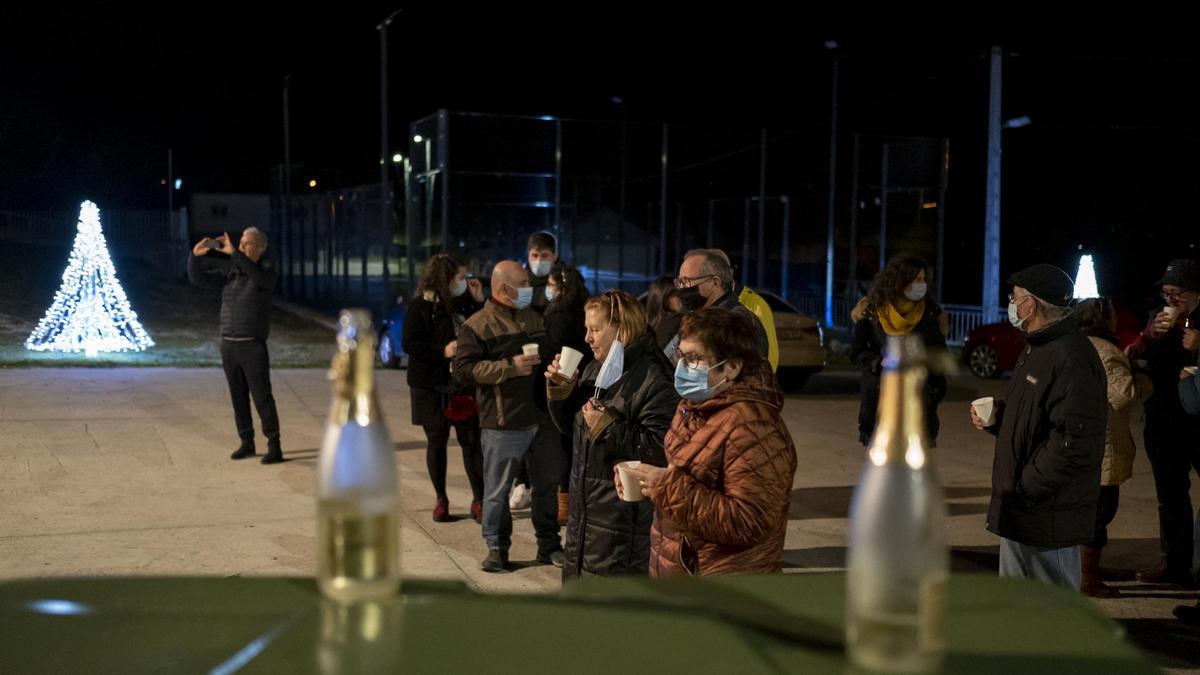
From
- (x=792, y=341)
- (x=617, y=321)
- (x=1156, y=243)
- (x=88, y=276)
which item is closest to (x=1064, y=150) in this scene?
(x=1156, y=243)

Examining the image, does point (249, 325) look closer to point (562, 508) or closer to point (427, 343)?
point (427, 343)

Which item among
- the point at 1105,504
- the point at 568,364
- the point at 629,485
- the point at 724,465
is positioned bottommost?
the point at 1105,504

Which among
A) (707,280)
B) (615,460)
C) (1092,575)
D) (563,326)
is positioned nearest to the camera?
(615,460)

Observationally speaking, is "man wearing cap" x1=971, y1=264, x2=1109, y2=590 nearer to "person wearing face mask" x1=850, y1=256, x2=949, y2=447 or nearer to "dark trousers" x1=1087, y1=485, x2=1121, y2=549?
"dark trousers" x1=1087, y1=485, x2=1121, y2=549

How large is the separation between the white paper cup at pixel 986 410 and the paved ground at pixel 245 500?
5.15 feet

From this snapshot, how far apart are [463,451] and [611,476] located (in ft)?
10.0

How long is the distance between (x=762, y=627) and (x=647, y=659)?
21 centimetres

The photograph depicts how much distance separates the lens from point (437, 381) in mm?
7996

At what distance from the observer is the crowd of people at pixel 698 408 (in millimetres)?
3955

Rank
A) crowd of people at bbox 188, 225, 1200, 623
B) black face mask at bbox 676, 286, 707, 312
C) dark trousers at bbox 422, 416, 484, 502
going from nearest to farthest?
crowd of people at bbox 188, 225, 1200, 623 < black face mask at bbox 676, 286, 707, 312 < dark trousers at bbox 422, 416, 484, 502

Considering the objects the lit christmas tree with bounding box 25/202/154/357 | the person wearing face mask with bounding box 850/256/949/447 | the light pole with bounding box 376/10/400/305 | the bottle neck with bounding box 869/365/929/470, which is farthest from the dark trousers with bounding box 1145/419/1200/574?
the light pole with bounding box 376/10/400/305

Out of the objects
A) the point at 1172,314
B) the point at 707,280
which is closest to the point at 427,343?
the point at 707,280

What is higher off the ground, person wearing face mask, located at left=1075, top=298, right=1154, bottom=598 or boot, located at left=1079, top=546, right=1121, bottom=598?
person wearing face mask, located at left=1075, top=298, right=1154, bottom=598

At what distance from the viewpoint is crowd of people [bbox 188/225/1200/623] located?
3.96 m
